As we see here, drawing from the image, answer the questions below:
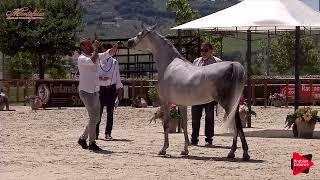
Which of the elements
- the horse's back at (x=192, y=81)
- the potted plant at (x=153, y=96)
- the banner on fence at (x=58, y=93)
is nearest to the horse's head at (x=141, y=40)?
the horse's back at (x=192, y=81)

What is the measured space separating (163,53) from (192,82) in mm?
1095

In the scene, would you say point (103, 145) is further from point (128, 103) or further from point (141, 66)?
point (141, 66)

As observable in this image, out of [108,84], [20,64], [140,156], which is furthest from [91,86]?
[20,64]

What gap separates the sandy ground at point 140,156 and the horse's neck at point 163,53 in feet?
4.59

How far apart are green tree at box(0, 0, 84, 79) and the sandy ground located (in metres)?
31.9

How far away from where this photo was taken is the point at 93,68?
43.1ft

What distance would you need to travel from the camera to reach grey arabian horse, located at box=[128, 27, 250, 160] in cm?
1169

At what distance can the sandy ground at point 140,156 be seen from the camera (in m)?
9.98

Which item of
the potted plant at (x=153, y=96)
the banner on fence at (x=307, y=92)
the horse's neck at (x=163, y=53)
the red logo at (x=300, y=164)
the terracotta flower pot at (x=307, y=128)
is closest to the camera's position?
the red logo at (x=300, y=164)

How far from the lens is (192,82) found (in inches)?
477

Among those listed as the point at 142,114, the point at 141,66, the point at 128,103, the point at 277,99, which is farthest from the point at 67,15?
the point at 142,114

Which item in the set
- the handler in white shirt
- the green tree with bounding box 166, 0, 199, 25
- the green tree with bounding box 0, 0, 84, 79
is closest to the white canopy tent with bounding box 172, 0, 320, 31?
the handler in white shirt

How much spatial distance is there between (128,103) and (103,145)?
20.3 metres

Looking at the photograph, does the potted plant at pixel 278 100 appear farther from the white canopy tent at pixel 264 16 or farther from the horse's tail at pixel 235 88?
the horse's tail at pixel 235 88
